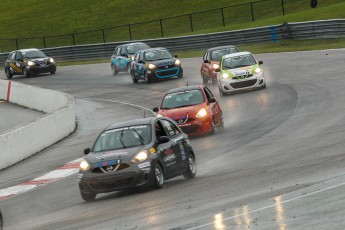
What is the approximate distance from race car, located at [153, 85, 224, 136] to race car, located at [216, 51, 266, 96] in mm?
8205

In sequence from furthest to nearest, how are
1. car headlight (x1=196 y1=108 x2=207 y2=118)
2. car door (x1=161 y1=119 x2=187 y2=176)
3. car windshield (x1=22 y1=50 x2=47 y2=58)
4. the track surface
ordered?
car windshield (x1=22 y1=50 x2=47 y2=58)
car headlight (x1=196 y1=108 x2=207 y2=118)
car door (x1=161 y1=119 x2=187 y2=176)
the track surface

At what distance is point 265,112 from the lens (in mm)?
28172

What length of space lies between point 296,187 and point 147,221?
272 centimetres

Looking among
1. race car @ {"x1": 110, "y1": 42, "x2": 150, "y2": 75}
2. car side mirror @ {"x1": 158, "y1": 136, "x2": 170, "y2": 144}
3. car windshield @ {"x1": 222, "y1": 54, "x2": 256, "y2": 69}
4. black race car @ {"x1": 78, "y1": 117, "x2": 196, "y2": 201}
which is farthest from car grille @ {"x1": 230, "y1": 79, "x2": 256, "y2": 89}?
car side mirror @ {"x1": 158, "y1": 136, "x2": 170, "y2": 144}

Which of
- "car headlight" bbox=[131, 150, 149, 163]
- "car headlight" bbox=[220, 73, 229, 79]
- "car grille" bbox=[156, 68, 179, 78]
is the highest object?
"car headlight" bbox=[131, 150, 149, 163]

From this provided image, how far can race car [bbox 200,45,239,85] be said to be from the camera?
127ft

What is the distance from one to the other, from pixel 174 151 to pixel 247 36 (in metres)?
36.7

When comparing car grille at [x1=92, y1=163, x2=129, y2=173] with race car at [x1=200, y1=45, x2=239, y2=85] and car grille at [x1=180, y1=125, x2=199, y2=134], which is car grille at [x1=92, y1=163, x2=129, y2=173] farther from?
race car at [x1=200, y1=45, x2=239, y2=85]

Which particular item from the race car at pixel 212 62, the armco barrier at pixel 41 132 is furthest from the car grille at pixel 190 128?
the race car at pixel 212 62

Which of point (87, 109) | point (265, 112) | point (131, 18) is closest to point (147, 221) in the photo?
point (265, 112)

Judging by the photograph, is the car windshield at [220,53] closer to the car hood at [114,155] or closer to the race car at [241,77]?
the race car at [241,77]

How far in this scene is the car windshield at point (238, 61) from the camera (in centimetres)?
3503

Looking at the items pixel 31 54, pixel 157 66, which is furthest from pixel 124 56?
pixel 157 66

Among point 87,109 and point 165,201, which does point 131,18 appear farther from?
point 165,201
